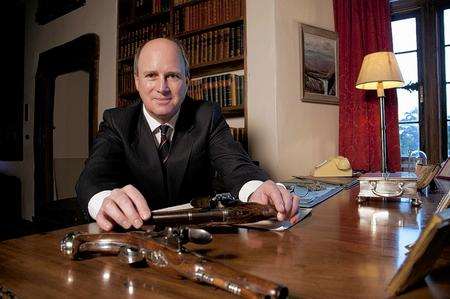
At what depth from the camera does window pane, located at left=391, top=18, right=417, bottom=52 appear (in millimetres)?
3066

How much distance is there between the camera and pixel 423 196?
53.8 inches

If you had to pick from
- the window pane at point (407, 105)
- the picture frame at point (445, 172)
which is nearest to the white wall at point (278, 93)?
the window pane at point (407, 105)

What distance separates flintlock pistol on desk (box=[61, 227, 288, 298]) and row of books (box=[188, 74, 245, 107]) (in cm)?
230

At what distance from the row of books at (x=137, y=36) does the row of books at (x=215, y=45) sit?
0.43 metres

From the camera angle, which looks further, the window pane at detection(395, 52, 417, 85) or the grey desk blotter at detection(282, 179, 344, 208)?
the window pane at detection(395, 52, 417, 85)

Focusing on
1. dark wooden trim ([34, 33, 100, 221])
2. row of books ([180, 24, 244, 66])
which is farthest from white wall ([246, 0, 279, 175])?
dark wooden trim ([34, 33, 100, 221])

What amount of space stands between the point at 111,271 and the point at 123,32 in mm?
3712

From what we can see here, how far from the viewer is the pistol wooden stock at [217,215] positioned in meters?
0.75

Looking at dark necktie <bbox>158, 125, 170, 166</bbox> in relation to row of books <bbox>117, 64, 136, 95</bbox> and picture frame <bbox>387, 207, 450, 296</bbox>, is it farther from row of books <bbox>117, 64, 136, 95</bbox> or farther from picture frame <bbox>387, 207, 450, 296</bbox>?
row of books <bbox>117, 64, 136, 95</bbox>

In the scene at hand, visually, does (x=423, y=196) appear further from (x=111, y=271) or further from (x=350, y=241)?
(x=111, y=271)

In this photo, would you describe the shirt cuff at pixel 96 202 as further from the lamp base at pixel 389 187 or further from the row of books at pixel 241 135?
the row of books at pixel 241 135

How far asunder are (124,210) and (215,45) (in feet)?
8.14

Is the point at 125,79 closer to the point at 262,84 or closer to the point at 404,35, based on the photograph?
the point at 262,84

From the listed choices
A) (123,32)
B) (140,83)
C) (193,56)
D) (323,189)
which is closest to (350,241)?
(323,189)
